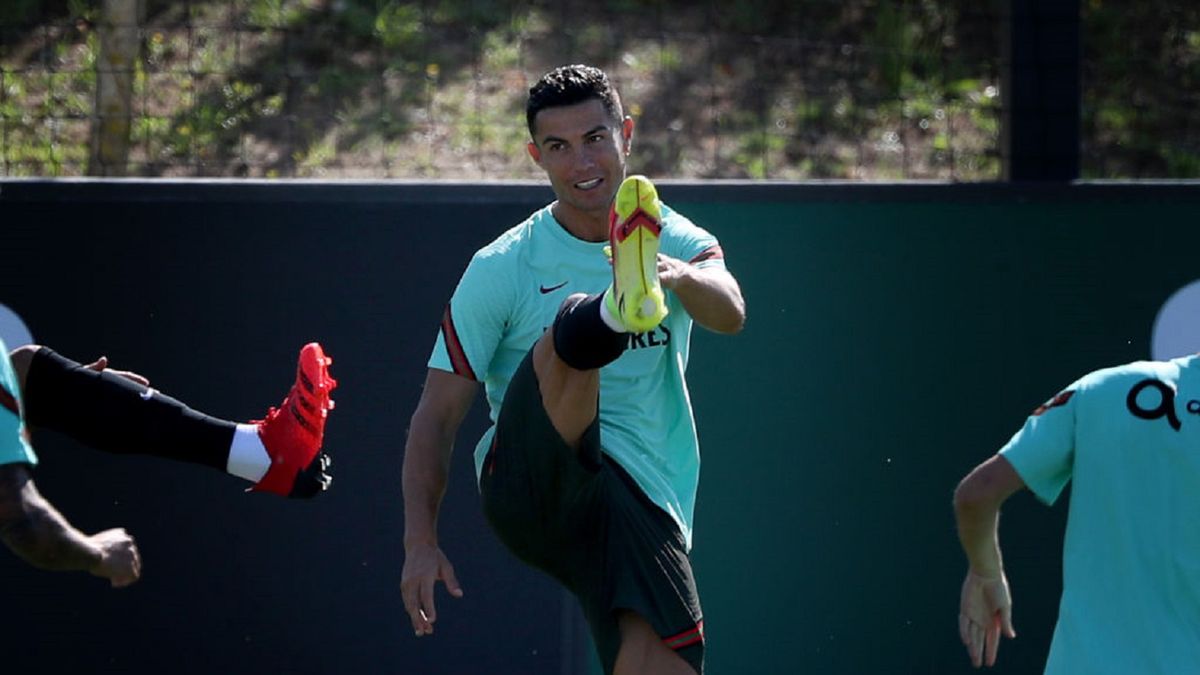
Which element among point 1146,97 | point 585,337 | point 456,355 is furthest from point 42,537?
point 1146,97

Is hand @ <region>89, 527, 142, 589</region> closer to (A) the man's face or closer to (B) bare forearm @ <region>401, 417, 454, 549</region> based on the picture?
(B) bare forearm @ <region>401, 417, 454, 549</region>

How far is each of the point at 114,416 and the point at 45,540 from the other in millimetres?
1127

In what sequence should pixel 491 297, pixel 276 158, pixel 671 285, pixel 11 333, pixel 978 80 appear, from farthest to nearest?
pixel 978 80
pixel 276 158
pixel 11 333
pixel 491 297
pixel 671 285

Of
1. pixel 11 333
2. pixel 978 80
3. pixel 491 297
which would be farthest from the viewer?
pixel 978 80

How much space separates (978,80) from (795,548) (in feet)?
14.6

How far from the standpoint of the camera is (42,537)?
12.0 feet

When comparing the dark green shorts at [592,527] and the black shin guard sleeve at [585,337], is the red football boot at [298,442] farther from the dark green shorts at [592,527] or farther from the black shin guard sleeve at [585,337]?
the black shin guard sleeve at [585,337]

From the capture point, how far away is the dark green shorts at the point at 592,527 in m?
3.84

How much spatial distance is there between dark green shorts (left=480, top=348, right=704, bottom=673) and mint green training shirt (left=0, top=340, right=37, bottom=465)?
108cm

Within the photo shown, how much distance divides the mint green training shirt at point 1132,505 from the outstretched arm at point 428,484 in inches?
55.6

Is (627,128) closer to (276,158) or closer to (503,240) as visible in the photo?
(503,240)

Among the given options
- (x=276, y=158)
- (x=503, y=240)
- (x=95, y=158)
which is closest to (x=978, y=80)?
(x=276, y=158)

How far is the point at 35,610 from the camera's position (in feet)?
17.9

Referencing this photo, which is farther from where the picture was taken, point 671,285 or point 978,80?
point 978,80
